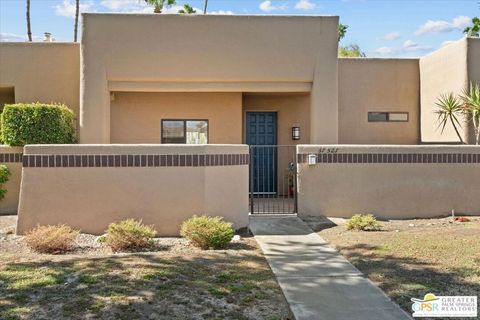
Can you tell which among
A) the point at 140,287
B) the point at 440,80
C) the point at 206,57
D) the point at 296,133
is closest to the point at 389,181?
the point at 296,133

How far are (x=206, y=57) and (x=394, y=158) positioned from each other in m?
5.87

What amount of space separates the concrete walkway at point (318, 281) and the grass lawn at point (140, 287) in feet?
0.78

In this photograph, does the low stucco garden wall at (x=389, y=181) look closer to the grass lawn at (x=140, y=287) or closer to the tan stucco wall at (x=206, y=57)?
the tan stucco wall at (x=206, y=57)

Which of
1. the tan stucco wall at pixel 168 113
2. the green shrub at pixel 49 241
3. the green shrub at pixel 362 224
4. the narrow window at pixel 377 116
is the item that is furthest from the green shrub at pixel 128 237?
the narrow window at pixel 377 116

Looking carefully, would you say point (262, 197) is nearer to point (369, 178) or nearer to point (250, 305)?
point (369, 178)

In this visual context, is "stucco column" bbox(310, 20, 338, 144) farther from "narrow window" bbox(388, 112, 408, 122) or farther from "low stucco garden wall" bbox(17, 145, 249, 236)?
"low stucco garden wall" bbox(17, 145, 249, 236)

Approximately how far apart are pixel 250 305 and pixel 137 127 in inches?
385

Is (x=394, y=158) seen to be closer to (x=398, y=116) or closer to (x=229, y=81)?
(x=398, y=116)

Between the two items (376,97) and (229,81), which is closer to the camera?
(229,81)

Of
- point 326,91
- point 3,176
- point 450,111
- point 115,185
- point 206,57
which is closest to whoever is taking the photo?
point 115,185

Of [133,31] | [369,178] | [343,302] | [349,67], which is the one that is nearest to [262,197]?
[369,178]

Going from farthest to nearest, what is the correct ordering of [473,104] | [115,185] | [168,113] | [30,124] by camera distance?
1. [168,113]
2. [473,104]
3. [30,124]
4. [115,185]

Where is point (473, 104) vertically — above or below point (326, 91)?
below

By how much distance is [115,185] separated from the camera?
9906 millimetres
